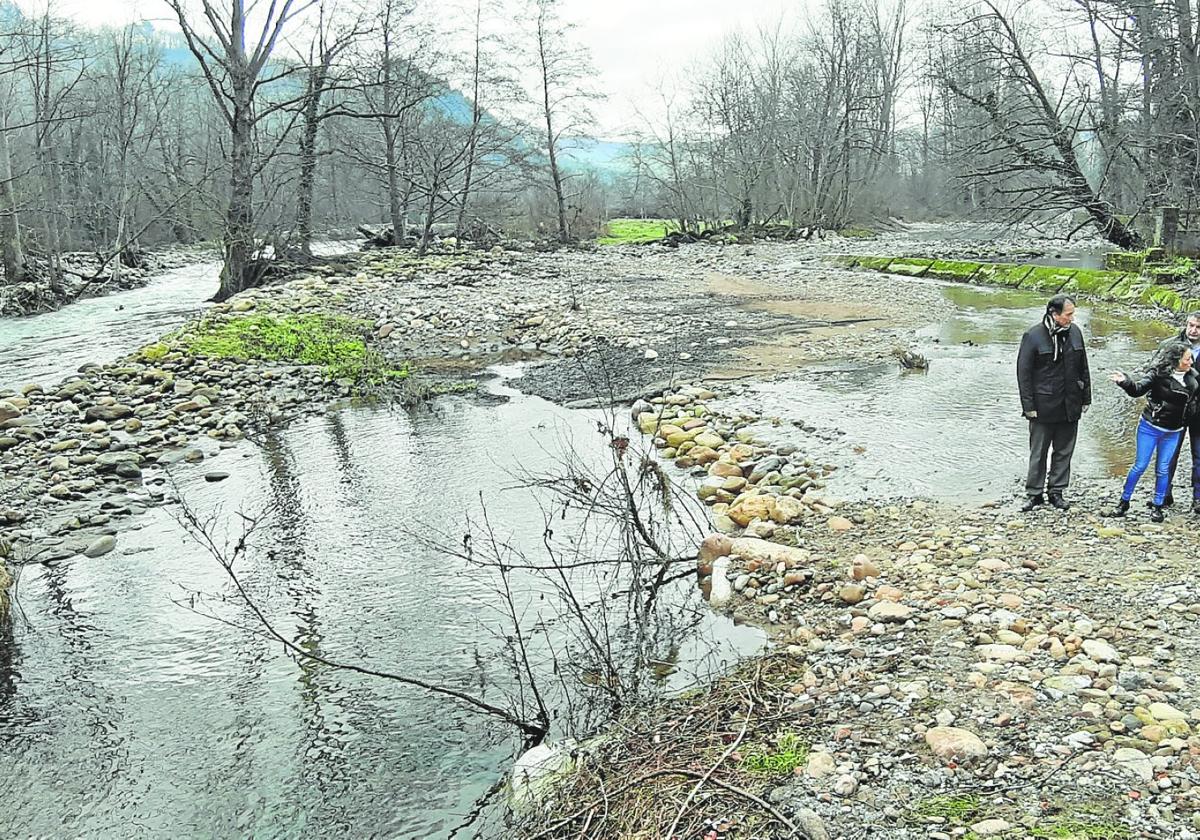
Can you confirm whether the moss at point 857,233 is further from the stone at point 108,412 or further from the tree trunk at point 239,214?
the stone at point 108,412

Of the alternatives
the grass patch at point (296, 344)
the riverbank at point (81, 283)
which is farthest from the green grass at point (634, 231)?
the grass patch at point (296, 344)

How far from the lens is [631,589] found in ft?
18.1

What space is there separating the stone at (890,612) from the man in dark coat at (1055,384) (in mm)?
2147

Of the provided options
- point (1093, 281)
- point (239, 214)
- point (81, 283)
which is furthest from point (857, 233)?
Answer: point (81, 283)

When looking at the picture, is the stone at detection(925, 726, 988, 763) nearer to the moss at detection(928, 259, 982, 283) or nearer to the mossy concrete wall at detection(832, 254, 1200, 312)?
the mossy concrete wall at detection(832, 254, 1200, 312)

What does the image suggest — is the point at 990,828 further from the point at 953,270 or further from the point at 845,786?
the point at 953,270

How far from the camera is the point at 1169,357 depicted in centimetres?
607

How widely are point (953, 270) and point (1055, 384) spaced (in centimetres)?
1839

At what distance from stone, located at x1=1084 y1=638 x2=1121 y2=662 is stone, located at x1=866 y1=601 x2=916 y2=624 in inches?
35.6

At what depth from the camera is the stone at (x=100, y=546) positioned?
711cm

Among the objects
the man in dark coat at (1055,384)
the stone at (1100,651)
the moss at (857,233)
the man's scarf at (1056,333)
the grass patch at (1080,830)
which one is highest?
the moss at (857,233)

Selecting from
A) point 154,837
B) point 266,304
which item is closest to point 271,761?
point 154,837

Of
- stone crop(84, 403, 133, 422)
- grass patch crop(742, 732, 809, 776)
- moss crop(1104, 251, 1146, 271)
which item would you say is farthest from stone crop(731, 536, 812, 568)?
moss crop(1104, 251, 1146, 271)

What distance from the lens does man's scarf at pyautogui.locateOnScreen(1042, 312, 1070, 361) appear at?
632 cm
